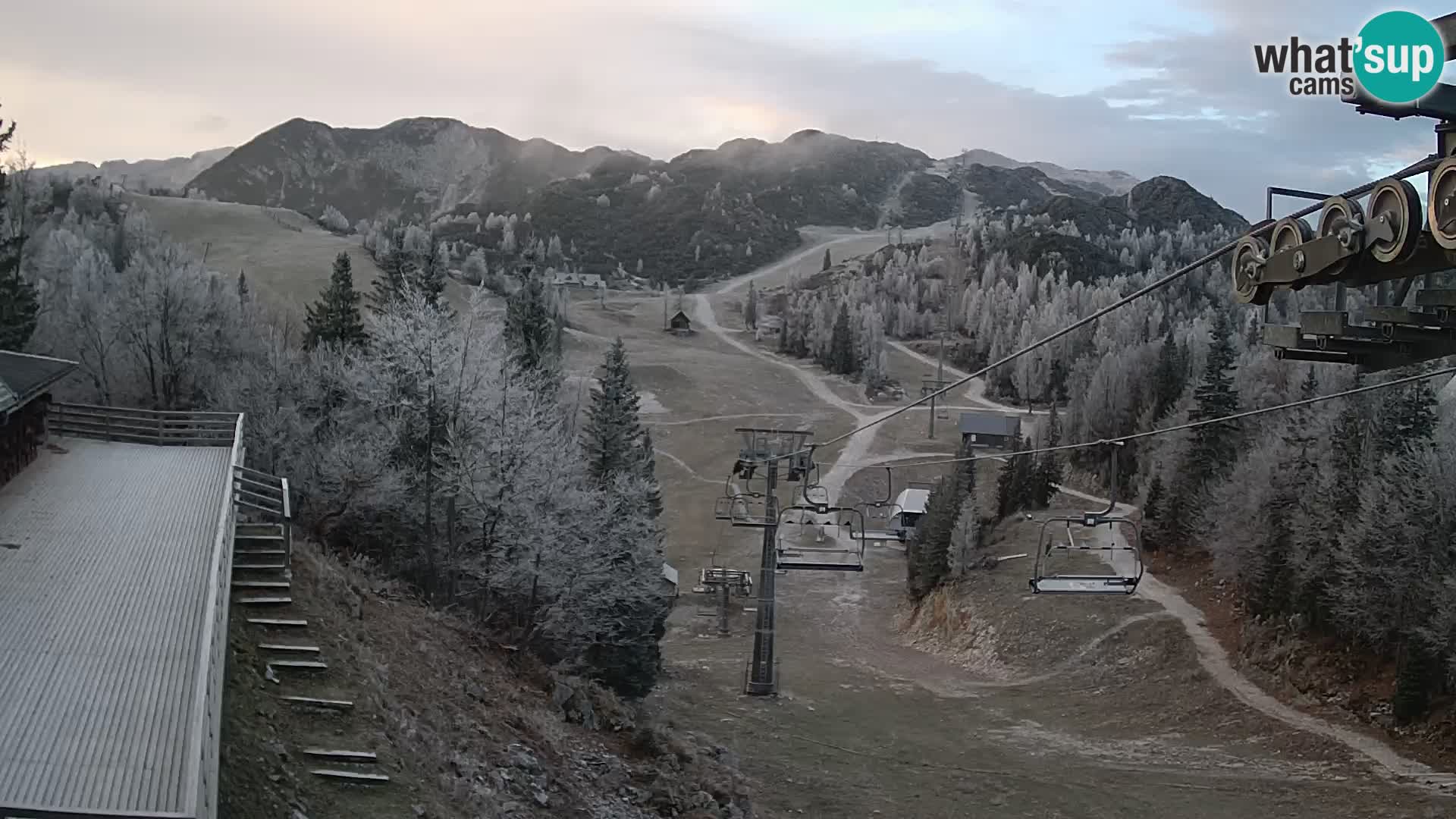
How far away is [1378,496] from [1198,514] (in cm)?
1423

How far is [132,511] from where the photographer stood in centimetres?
1886

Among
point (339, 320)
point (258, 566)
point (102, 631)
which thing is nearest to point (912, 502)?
point (339, 320)

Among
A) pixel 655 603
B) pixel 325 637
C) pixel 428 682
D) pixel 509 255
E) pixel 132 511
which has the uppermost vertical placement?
pixel 509 255

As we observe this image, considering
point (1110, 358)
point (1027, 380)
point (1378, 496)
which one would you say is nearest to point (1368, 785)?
point (1378, 496)

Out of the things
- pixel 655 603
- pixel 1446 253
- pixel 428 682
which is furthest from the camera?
pixel 655 603

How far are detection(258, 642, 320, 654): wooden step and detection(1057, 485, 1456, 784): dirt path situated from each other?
84.3ft

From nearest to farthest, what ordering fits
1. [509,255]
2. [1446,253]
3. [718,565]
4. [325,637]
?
[1446,253] → [325,637] → [718,565] → [509,255]

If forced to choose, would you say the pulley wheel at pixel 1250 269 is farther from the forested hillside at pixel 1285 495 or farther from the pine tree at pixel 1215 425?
the pine tree at pixel 1215 425

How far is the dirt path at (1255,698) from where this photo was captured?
26203mm

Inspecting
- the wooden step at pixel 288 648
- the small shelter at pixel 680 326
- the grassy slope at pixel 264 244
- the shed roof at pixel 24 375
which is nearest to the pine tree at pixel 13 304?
the shed roof at pixel 24 375

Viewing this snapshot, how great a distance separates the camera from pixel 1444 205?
4.38 meters

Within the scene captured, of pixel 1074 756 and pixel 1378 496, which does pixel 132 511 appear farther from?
pixel 1378 496

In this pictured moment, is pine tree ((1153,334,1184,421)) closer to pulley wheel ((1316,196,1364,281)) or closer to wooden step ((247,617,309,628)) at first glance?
wooden step ((247,617,309,628))

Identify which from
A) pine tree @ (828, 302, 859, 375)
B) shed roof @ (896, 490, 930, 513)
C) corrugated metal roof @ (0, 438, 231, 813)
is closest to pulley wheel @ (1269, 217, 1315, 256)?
corrugated metal roof @ (0, 438, 231, 813)
